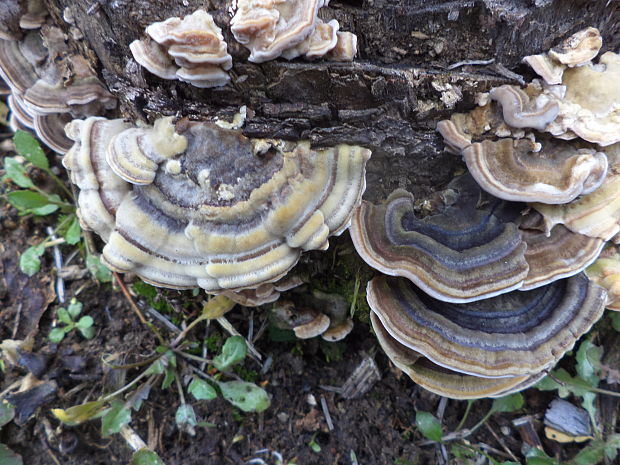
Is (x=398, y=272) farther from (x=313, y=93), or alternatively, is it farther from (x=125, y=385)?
(x=125, y=385)

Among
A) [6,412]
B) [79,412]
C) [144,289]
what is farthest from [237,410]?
[6,412]

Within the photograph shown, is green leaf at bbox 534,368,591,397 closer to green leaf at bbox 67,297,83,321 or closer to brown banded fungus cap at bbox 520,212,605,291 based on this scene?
brown banded fungus cap at bbox 520,212,605,291

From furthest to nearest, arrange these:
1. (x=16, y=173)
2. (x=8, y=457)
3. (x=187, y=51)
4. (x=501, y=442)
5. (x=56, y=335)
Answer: (x=16, y=173), (x=56, y=335), (x=501, y=442), (x=8, y=457), (x=187, y=51)

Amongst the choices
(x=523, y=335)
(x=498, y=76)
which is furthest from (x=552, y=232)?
(x=498, y=76)

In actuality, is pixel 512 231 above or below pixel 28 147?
below

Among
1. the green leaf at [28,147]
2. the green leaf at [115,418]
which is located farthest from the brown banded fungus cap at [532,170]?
the green leaf at [28,147]

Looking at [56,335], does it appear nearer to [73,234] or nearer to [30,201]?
[73,234]
